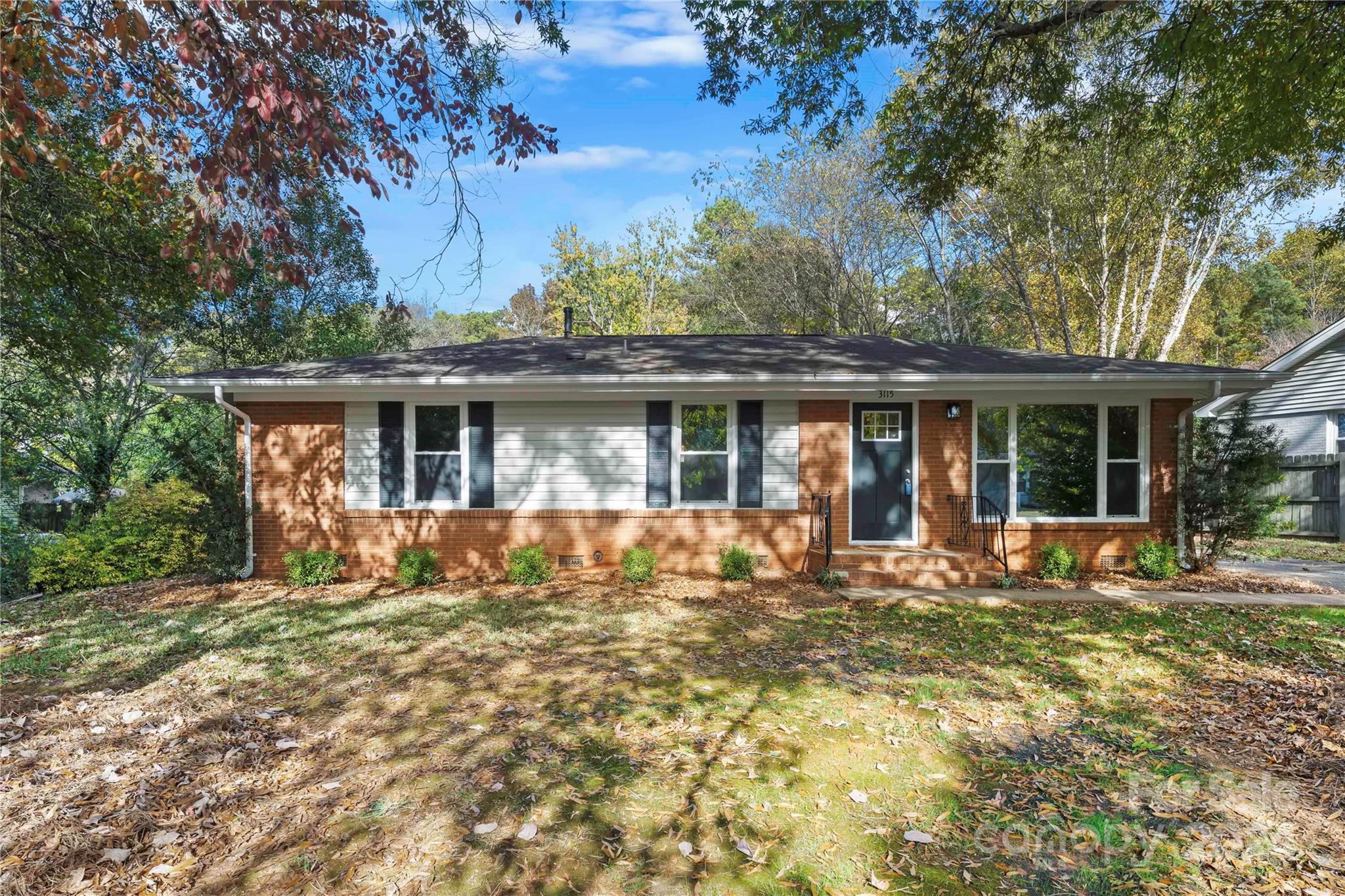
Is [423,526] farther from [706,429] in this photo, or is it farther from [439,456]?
[706,429]

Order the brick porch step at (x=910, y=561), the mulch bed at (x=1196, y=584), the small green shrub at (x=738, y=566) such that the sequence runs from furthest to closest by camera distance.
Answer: the small green shrub at (x=738, y=566) < the brick porch step at (x=910, y=561) < the mulch bed at (x=1196, y=584)

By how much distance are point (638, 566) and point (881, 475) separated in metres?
3.86

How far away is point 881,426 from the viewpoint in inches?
365

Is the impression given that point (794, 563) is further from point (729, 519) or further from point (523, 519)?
point (523, 519)

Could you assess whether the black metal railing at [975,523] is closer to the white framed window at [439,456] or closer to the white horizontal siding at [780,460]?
the white horizontal siding at [780,460]

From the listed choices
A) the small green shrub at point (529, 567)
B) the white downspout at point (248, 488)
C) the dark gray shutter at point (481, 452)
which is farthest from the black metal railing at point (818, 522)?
the white downspout at point (248, 488)

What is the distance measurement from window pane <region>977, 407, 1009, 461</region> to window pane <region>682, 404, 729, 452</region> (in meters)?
3.78

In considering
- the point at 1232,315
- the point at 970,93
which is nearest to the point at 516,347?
the point at 970,93

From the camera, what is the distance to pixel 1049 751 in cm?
387

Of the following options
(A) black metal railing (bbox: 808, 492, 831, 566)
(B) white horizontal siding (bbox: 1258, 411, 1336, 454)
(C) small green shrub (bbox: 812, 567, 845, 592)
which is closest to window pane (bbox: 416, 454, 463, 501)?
(A) black metal railing (bbox: 808, 492, 831, 566)

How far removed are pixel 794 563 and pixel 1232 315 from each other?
34.2 metres

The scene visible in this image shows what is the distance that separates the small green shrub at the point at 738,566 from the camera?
8648 millimetres

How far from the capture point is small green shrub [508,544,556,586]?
8.55m

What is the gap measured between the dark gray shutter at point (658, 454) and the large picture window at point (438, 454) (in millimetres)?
2701
